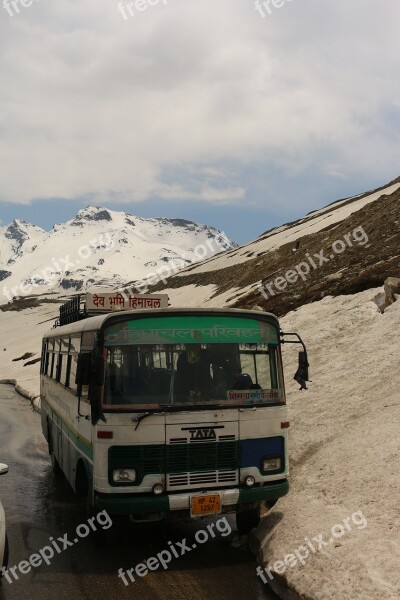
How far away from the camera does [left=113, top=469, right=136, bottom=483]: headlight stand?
8.34m

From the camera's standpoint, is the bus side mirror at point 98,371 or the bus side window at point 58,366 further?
the bus side window at point 58,366

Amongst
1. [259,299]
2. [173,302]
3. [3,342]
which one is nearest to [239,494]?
[259,299]

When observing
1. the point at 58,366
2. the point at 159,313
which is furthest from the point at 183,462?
the point at 58,366

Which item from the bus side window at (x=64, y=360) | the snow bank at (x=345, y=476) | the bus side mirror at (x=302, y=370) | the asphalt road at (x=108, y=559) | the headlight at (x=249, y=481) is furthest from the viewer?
the bus side window at (x=64, y=360)

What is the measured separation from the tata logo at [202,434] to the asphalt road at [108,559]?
174 cm

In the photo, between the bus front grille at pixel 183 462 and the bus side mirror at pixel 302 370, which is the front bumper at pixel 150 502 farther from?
the bus side mirror at pixel 302 370

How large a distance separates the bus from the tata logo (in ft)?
0.05

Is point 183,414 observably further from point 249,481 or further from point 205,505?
point 249,481

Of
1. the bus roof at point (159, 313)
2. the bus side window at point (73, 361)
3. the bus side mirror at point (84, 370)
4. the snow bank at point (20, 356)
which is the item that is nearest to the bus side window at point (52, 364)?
the bus side window at point (73, 361)

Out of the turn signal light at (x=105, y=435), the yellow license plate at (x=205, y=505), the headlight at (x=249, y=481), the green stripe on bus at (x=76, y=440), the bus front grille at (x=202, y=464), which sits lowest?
the yellow license plate at (x=205, y=505)

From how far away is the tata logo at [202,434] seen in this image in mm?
8516

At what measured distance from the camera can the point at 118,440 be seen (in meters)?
8.36

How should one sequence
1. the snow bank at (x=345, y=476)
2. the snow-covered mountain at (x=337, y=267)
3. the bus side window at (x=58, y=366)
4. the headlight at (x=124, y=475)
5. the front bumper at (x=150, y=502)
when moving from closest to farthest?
the snow bank at (x=345, y=476) → the front bumper at (x=150, y=502) → the headlight at (x=124, y=475) → the bus side window at (x=58, y=366) → the snow-covered mountain at (x=337, y=267)

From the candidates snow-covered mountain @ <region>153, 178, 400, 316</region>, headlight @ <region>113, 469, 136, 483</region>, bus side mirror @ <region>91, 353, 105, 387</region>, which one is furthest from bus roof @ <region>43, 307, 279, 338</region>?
snow-covered mountain @ <region>153, 178, 400, 316</region>
